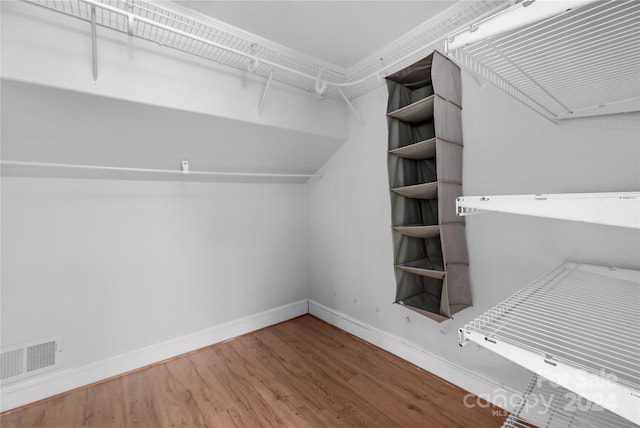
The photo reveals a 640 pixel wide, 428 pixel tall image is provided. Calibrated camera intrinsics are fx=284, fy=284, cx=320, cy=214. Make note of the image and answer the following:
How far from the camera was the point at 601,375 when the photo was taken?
0.61 metres

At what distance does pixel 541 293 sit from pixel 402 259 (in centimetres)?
83

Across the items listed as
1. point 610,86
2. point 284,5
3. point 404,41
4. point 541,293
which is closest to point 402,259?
point 541,293

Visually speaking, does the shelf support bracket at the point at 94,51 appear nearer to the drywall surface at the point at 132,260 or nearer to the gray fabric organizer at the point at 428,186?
the drywall surface at the point at 132,260

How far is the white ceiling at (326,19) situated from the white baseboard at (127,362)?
2.39 m

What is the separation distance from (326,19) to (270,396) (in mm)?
2387

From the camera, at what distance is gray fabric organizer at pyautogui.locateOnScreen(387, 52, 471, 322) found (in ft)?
5.39

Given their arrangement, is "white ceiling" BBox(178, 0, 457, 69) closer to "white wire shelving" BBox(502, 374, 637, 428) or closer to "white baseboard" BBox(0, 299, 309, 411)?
"white wire shelving" BBox(502, 374, 637, 428)

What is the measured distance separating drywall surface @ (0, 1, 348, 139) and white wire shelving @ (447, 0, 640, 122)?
154cm

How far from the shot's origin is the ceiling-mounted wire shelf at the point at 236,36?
144cm

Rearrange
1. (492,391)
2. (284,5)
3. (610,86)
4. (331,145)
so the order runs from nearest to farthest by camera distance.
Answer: (610,86)
(284,5)
(492,391)
(331,145)

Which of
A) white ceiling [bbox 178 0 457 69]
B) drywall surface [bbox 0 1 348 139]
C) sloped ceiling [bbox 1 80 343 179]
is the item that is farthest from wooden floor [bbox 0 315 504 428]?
white ceiling [bbox 178 0 457 69]

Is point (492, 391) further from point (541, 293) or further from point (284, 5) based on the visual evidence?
point (284, 5)

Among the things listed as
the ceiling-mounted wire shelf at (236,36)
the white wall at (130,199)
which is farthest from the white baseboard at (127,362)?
the ceiling-mounted wire shelf at (236,36)

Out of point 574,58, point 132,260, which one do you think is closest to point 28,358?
point 132,260
